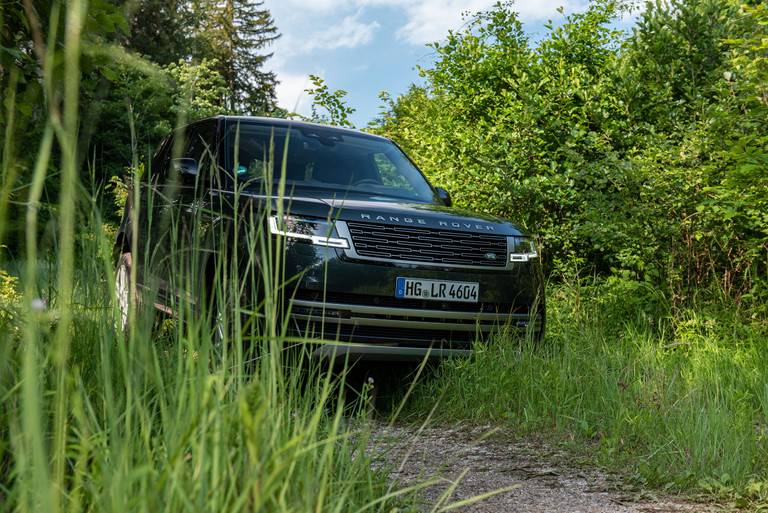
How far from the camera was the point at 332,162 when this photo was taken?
6.00 meters

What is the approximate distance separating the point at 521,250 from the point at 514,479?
6.19 ft

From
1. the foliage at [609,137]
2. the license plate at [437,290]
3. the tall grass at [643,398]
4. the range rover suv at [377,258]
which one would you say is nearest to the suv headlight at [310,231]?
the range rover suv at [377,258]

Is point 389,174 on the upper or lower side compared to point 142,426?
upper

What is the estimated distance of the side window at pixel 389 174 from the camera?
6.24m

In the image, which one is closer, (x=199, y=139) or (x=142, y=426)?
(x=142, y=426)

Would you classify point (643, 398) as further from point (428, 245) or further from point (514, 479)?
point (428, 245)

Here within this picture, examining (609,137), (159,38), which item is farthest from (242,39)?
(609,137)

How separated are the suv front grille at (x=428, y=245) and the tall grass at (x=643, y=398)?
0.59m

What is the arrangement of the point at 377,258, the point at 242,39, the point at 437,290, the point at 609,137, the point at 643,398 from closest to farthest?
the point at 643,398 < the point at 377,258 < the point at 437,290 < the point at 609,137 < the point at 242,39

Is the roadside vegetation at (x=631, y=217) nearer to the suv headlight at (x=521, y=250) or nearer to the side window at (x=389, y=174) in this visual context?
the suv headlight at (x=521, y=250)

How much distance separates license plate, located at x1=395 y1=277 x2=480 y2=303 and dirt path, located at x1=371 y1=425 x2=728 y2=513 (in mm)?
828

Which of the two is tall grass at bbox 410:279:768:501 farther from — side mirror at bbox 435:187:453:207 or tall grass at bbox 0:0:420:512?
tall grass at bbox 0:0:420:512

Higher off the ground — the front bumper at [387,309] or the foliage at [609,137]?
the foliage at [609,137]

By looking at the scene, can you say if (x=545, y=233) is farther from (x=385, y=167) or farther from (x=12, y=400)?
(x=12, y=400)
